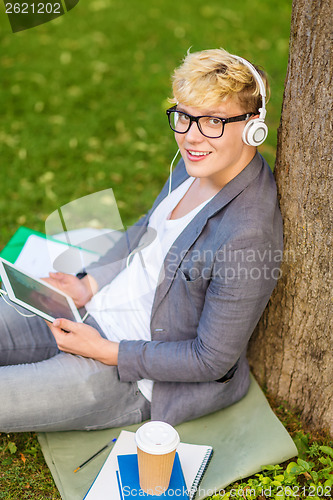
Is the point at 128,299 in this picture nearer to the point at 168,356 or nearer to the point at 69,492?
the point at 168,356

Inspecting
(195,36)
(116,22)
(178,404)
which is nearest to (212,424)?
(178,404)

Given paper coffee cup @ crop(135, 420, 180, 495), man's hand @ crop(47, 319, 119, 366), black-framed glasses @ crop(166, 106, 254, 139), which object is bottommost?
paper coffee cup @ crop(135, 420, 180, 495)

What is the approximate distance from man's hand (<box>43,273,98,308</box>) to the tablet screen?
0.19 m

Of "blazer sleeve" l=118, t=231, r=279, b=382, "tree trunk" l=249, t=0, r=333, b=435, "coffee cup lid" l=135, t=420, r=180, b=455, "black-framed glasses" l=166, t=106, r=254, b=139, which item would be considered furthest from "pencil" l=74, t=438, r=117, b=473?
"black-framed glasses" l=166, t=106, r=254, b=139

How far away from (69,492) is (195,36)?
6.33 meters

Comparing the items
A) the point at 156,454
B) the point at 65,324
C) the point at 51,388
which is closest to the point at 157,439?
the point at 156,454

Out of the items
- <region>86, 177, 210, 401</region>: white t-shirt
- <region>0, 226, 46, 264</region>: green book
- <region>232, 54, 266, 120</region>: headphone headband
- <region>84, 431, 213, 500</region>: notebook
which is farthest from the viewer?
<region>0, 226, 46, 264</region>: green book

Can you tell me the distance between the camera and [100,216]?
285cm

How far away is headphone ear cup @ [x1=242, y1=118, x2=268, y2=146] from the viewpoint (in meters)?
2.26

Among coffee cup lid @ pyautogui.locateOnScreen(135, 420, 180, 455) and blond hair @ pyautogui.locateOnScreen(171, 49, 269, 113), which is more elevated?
blond hair @ pyautogui.locateOnScreen(171, 49, 269, 113)

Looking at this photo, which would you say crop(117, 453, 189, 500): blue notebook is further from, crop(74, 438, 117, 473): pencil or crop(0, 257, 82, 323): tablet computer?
crop(0, 257, 82, 323): tablet computer

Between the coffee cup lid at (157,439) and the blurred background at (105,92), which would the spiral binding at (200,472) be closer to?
the coffee cup lid at (157,439)

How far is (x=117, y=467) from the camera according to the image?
98.2 inches

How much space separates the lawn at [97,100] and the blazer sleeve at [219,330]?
724 mm
